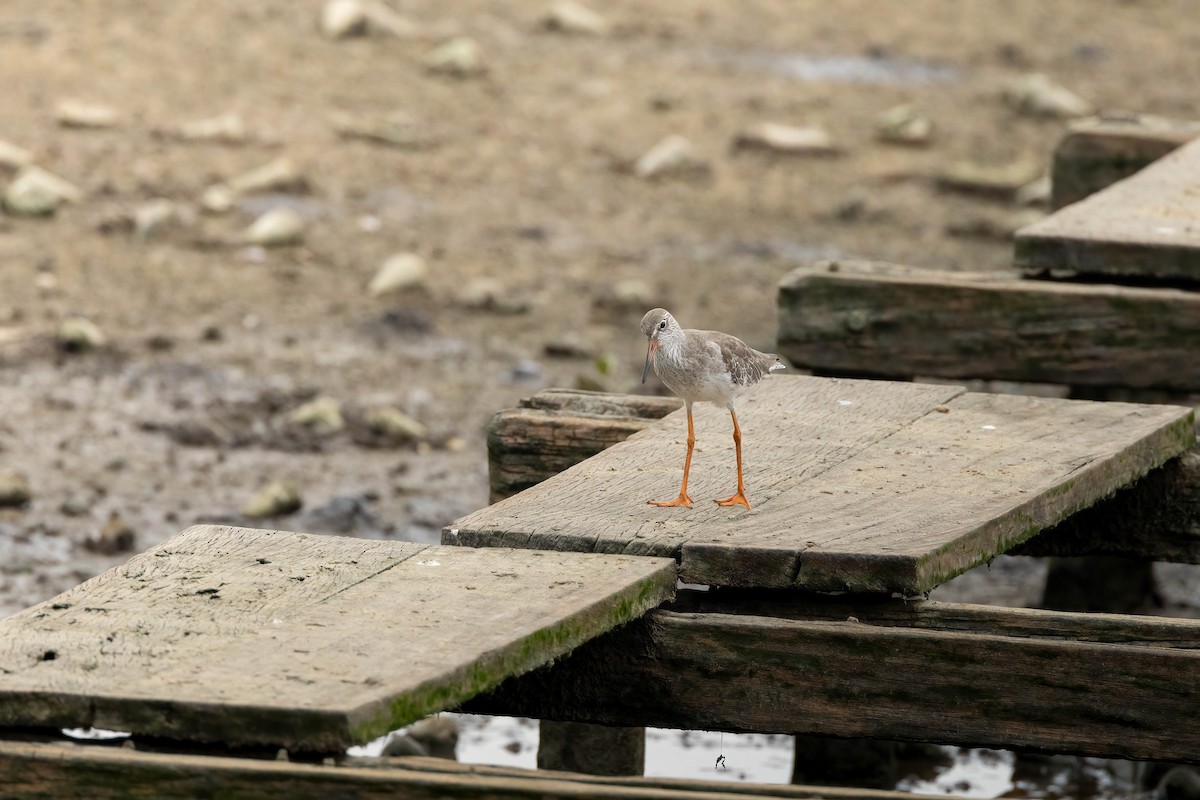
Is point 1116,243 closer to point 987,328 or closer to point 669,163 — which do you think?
point 987,328

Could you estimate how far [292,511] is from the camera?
7.60m

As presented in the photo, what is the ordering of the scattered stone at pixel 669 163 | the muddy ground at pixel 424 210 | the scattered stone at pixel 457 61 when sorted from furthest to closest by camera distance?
1. the scattered stone at pixel 457 61
2. the scattered stone at pixel 669 163
3. the muddy ground at pixel 424 210

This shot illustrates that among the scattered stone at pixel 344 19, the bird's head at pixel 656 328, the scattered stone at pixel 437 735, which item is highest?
the scattered stone at pixel 344 19

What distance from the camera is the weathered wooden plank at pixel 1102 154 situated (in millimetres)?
7663

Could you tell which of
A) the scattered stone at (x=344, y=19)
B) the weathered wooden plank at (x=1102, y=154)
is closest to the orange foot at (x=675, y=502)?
the weathered wooden plank at (x=1102, y=154)

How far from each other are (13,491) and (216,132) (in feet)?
14.5

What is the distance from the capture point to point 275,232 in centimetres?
1042

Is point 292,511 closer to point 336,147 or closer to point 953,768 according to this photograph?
point 953,768

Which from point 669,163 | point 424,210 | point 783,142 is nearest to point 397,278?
point 424,210

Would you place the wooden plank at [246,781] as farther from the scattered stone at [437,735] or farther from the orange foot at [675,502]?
the scattered stone at [437,735]

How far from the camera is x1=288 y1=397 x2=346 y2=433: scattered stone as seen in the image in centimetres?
851

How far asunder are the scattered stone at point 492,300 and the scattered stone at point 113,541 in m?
3.09

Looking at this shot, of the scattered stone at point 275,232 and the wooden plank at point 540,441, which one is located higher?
the scattered stone at point 275,232

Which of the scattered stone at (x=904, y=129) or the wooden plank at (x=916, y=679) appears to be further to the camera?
the scattered stone at (x=904, y=129)
